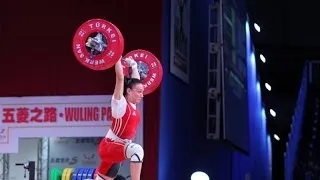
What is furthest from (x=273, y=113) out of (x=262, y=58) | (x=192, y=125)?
(x=192, y=125)

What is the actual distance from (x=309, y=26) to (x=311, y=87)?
454 centimetres

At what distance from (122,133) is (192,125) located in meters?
4.75

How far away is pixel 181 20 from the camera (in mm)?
7852

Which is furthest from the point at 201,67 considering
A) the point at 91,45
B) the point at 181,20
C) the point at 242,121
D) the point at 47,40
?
the point at 91,45

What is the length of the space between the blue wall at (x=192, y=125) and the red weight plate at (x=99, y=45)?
9.74 ft

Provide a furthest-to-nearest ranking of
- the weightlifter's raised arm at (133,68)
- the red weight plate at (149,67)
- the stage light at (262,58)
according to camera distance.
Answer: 1. the stage light at (262,58)
2. the red weight plate at (149,67)
3. the weightlifter's raised arm at (133,68)

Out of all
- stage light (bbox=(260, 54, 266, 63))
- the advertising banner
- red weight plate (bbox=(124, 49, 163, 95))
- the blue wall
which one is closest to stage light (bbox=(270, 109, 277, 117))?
stage light (bbox=(260, 54, 266, 63))

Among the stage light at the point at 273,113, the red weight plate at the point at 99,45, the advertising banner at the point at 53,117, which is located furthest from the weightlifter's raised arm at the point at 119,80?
the stage light at the point at 273,113

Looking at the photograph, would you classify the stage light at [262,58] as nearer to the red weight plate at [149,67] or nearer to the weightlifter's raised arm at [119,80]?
the red weight plate at [149,67]

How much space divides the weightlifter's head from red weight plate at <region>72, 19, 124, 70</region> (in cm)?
34

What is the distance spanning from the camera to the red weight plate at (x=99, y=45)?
3916mm

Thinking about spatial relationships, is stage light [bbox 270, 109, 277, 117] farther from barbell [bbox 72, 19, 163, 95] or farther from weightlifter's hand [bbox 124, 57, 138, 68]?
barbell [bbox 72, 19, 163, 95]

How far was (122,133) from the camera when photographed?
417 cm

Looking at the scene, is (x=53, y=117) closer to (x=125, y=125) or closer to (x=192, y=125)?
(x=192, y=125)
